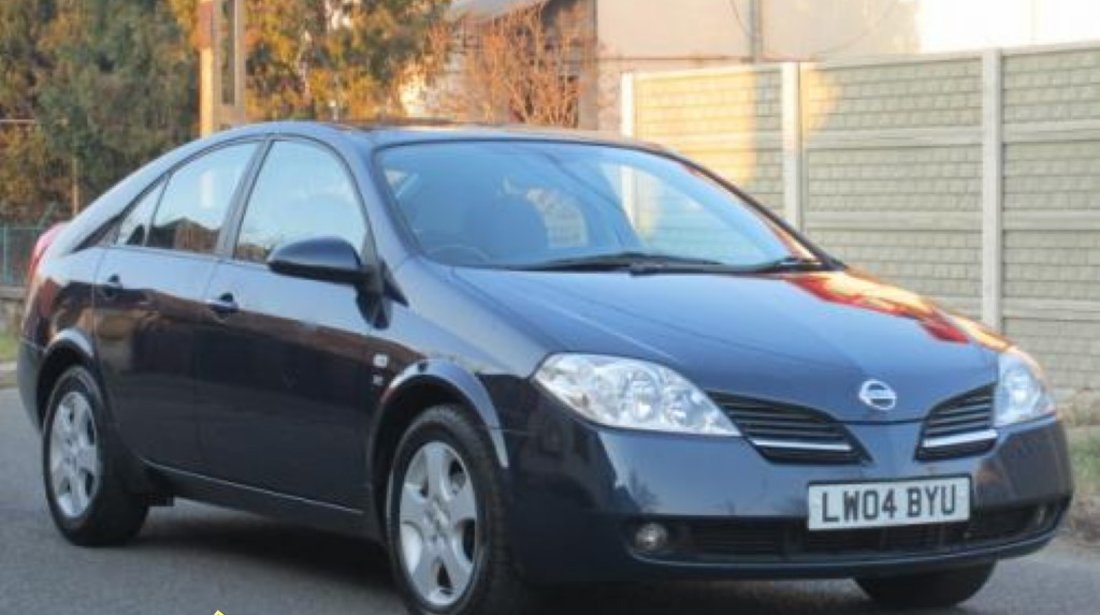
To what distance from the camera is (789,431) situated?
537cm

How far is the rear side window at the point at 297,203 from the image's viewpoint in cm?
655

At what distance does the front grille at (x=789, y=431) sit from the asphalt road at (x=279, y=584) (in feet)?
3.73

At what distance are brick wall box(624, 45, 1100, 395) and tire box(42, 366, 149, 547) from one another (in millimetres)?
7863

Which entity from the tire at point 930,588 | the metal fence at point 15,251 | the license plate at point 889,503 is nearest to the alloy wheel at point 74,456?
the tire at point 930,588

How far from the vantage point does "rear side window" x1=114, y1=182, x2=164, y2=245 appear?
25.2 ft

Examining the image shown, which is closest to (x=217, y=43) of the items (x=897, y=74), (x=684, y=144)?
Answer: (x=684, y=144)

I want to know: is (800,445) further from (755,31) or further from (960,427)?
(755,31)

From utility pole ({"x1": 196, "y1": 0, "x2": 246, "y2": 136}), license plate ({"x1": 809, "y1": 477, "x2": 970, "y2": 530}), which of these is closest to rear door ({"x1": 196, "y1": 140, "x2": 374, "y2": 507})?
license plate ({"x1": 809, "y1": 477, "x2": 970, "y2": 530})

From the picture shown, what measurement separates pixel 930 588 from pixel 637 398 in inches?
60.7

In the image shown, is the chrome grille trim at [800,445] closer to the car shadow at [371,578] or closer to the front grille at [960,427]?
the front grille at [960,427]

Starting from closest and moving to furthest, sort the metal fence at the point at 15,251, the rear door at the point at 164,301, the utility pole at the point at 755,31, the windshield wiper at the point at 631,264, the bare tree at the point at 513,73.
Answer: the windshield wiper at the point at 631,264, the rear door at the point at 164,301, the bare tree at the point at 513,73, the metal fence at the point at 15,251, the utility pole at the point at 755,31

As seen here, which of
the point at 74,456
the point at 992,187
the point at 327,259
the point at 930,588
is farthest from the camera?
the point at 992,187

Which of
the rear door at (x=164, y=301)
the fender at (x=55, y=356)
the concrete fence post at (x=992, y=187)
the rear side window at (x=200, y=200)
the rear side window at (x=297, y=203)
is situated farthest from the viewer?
the concrete fence post at (x=992, y=187)

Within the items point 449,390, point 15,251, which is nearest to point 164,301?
point 449,390
